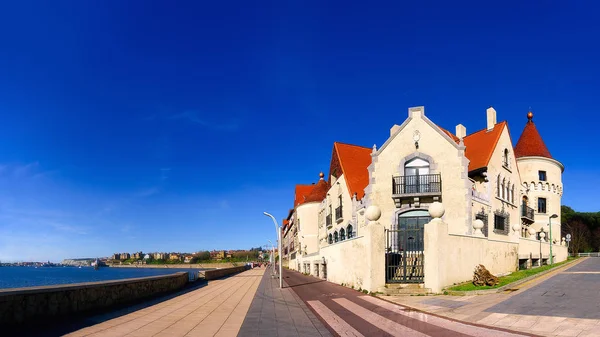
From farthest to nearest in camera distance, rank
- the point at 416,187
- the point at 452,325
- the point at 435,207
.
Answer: the point at 416,187 < the point at 435,207 < the point at 452,325

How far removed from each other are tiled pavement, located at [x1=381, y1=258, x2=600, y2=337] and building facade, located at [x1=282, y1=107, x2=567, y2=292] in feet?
7.48

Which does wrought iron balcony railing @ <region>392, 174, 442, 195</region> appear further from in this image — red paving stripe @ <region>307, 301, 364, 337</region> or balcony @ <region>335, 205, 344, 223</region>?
red paving stripe @ <region>307, 301, 364, 337</region>

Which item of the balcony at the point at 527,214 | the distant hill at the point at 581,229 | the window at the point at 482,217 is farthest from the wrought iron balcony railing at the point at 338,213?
the distant hill at the point at 581,229

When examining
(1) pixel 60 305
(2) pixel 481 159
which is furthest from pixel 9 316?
(2) pixel 481 159

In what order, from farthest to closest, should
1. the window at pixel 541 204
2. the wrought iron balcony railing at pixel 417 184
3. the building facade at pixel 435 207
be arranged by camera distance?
the window at pixel 541 204 → the wrought iron balcony railing at pixel 417 184 → the building facade at pixel 435 207

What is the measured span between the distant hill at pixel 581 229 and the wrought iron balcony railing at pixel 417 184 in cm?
4680

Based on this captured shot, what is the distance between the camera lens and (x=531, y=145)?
39188 millimetres

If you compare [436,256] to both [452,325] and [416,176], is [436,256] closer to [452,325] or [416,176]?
[452,325]

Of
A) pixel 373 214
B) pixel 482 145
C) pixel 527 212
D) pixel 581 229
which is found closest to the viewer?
pixel 373 214

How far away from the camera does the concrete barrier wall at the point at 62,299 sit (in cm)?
837

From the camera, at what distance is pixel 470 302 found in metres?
12.4

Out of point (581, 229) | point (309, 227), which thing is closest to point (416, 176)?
point (309, 227)

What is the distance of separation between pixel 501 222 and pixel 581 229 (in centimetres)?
5058

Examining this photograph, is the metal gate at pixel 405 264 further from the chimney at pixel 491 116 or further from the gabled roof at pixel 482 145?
the chimney at pixel 491 116
